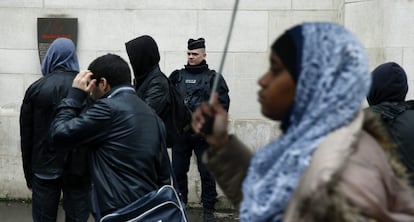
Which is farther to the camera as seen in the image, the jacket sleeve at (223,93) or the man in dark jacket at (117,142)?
the jacket sleeve at (223,93)

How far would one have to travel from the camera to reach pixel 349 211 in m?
1.80

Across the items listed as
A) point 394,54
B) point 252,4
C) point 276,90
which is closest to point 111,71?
point 276,90

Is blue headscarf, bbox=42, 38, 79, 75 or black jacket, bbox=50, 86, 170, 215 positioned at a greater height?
blue headscarf, bbox=42, 38, 79, 75

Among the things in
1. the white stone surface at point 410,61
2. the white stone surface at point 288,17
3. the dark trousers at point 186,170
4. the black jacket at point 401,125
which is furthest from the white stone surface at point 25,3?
the black jacket at point 401,125

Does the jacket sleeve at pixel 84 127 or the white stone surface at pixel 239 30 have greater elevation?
the white stone surface at pixel 239 30

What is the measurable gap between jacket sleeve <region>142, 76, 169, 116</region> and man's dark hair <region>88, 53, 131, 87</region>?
1.29 metres

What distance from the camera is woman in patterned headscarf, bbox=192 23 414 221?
1.85 meters

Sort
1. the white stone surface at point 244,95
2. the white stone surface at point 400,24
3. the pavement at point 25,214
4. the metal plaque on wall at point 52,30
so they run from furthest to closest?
1. the metal plaque on wall at point 52,30
2. the white stone surface at point 244,95
3. the pavement at point 25,214
4. the white stone surface at point 400,24

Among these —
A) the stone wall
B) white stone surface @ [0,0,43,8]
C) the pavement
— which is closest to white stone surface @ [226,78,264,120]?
the stone wall

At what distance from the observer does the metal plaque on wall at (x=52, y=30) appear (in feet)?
27.3

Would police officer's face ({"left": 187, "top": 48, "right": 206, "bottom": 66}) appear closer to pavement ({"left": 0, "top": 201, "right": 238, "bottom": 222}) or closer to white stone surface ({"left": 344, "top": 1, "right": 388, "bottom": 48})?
white stone surface ({"left": 344, "top": 1, "right": 388, "bottom": 48})

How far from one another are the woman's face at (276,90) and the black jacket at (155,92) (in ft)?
11.7

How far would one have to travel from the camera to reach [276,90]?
6.86ft

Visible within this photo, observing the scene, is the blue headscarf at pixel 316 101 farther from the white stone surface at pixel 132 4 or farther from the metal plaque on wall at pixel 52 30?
the metal plaque on wall at pixel 52 30
